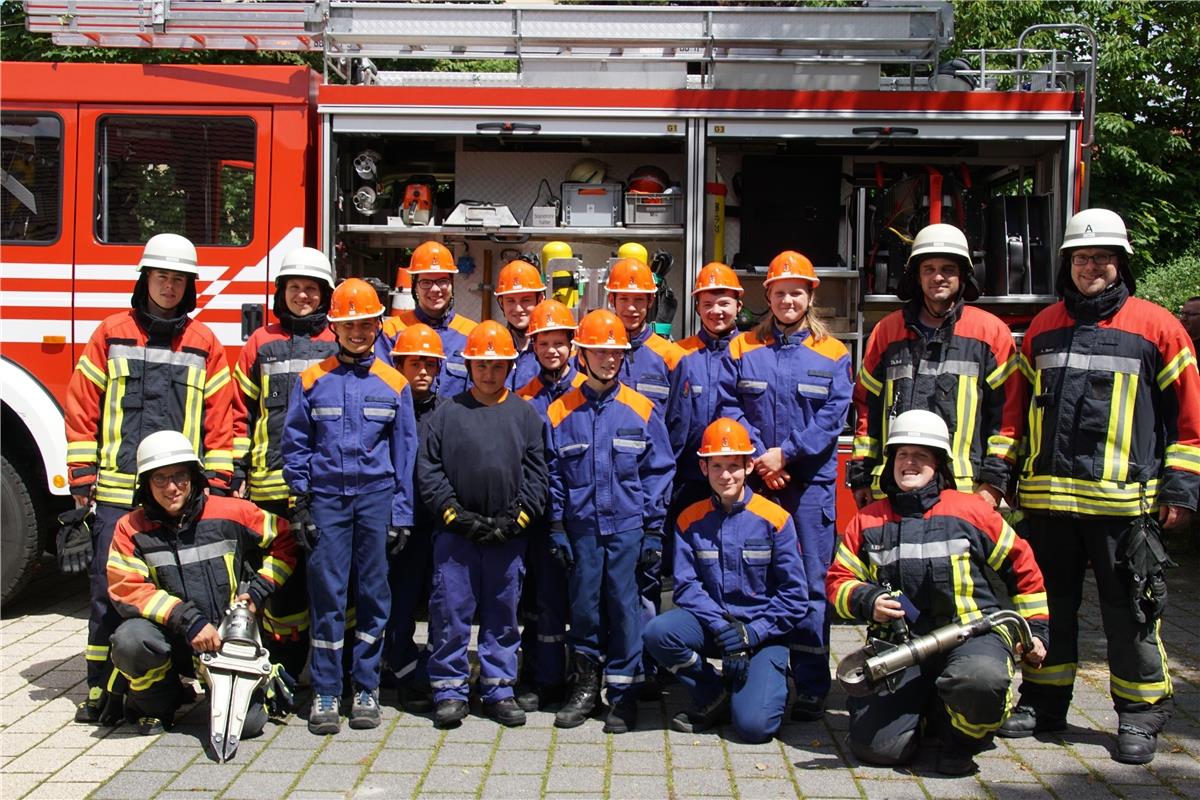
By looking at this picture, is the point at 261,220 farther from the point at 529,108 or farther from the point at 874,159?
the point at 874,159

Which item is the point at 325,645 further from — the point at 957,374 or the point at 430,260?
the point at 957,374

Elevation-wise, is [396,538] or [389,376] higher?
[389,376]

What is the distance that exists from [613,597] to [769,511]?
2.46 ft

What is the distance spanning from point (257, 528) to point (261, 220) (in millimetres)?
1926

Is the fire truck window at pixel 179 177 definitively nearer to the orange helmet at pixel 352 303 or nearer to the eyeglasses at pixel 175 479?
the orange helmet at pixel 352 303

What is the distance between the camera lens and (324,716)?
14.9 ft

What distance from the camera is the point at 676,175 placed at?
6715 millimetres

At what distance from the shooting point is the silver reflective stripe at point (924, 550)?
425cm

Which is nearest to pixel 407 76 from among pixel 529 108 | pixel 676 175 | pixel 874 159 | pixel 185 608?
pixel 529 108

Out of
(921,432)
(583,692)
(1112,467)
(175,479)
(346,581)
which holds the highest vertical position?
(921,432)

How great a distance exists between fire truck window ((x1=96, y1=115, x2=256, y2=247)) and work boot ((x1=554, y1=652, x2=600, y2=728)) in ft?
9.70

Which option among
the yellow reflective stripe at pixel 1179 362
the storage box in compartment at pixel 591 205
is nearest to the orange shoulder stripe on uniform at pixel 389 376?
the storage box in compartment at pixel 591 205

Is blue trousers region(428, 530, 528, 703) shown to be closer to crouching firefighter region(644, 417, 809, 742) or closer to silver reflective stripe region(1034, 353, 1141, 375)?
crouching firefighter region(644, 417, 809, 742)

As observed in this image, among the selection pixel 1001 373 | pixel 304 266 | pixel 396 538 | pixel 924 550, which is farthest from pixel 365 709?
pixel 1001 373
